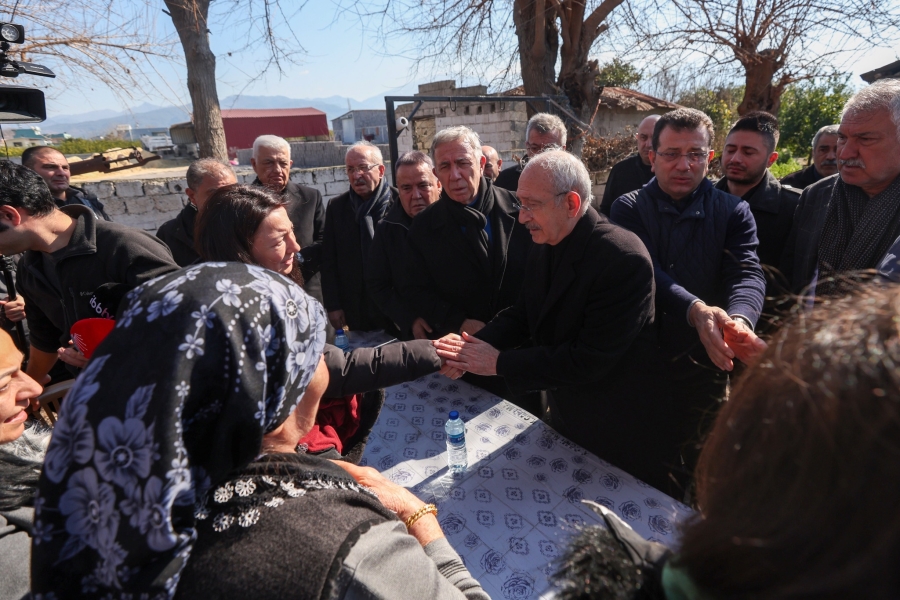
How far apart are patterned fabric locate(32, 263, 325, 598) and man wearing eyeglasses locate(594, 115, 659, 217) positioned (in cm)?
401

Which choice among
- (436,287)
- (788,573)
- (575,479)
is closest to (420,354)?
(575,479)

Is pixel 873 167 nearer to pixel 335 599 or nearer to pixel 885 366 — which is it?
pixel 885 366

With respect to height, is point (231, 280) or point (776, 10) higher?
point (776, 10)

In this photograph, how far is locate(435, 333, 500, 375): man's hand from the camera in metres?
2.20

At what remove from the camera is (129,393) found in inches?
31.4

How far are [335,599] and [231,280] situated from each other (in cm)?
62

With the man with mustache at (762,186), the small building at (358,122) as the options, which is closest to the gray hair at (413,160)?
the man with mustache at (762,186)

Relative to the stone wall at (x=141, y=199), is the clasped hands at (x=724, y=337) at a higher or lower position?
lower

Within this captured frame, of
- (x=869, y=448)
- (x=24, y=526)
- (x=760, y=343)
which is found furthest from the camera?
(x=760, y=343)

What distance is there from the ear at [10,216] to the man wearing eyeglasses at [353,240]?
2.13 m

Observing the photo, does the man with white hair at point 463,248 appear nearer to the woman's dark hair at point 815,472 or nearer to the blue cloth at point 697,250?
the blue cloth at point 697,250

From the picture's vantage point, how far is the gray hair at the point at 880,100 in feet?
7.13

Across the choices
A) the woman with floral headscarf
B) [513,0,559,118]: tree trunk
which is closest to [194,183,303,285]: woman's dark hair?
the woman with floral headscarf

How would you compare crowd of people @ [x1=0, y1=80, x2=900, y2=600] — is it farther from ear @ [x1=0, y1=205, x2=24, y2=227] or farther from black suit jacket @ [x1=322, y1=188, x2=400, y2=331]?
black suit jacket @ [x1=322, y1=188, x2=400, y2=331]
